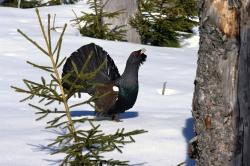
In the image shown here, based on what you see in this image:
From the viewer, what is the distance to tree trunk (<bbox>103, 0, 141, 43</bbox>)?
11.5 meters

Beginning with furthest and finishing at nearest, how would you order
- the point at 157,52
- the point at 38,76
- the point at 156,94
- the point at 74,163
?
1. the point at 157,52
2. the point at 38,76
3. the point at 156,94
4. the point at 74,163

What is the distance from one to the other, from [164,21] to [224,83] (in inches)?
323

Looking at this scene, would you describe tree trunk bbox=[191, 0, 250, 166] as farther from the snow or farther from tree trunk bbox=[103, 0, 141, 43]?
tree trunk bbox=[103, 0, 141, 43]

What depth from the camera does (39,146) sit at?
4.75 m

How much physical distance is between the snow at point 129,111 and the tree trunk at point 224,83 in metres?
0.89

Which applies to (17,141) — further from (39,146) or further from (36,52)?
(36,52)

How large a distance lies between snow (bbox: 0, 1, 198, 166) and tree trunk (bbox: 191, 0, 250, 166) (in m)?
0.89

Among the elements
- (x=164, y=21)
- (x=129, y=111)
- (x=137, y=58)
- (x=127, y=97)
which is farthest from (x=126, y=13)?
(x=127, y=97)

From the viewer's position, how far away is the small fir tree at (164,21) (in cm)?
1172

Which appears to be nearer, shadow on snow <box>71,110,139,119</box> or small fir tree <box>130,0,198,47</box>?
shadow on snow <box>71,110,139,119</box>

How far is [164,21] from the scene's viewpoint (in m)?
11.7

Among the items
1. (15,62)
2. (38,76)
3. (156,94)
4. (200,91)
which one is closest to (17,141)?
(200,91)

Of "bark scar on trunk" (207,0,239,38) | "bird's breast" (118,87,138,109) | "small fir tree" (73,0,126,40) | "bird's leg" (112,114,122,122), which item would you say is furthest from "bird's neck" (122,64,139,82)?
"small fir tree" (73,0,126,40)

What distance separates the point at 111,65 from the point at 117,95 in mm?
410
